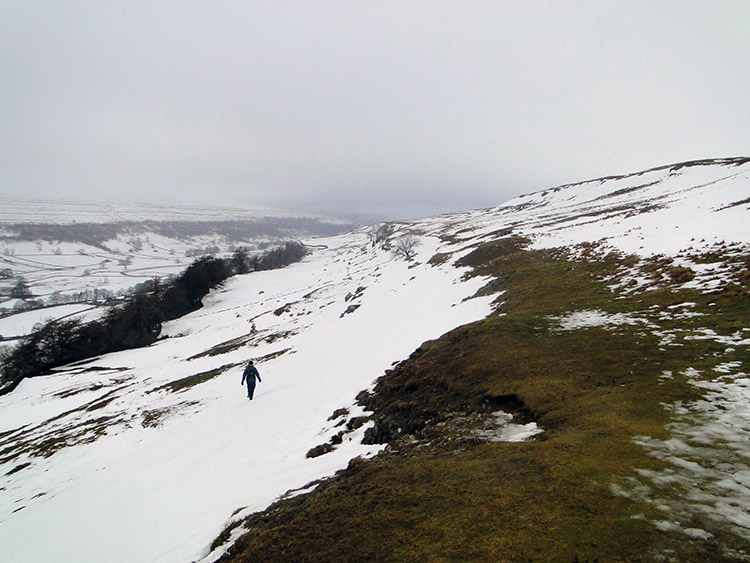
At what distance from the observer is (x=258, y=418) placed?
49.7ft

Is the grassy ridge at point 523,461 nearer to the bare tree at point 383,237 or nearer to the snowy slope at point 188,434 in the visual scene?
the snowy slope at point 188,434

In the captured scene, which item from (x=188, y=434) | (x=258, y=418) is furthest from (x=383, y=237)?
(x=258, y=418)

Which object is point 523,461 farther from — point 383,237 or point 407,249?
point 383,237

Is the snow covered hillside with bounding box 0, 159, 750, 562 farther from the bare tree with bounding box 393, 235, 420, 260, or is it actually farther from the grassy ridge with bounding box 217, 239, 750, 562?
the bare tree with bounding box 393, 235, 420, 260

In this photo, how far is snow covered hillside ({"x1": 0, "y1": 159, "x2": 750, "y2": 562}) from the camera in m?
7.28

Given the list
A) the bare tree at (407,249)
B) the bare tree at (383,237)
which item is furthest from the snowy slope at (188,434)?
the bare tree at (383,237)

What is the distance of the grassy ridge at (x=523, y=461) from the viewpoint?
427 cm

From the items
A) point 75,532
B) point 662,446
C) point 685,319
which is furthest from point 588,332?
point 75,532

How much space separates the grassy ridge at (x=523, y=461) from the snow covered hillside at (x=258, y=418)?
40 centimetres

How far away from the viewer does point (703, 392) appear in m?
6.83

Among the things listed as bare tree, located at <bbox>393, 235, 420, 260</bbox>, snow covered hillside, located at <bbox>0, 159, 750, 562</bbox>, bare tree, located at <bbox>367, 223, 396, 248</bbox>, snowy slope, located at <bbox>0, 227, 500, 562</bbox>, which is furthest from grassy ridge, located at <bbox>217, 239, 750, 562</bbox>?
bare tree, located at <bbox>367, 223, 396, 248</bbox>

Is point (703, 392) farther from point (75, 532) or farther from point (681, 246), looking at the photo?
point (75, 532)

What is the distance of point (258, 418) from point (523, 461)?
40.1 ft

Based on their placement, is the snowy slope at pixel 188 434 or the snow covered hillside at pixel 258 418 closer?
the snow covered hillside at pixel 258 418
